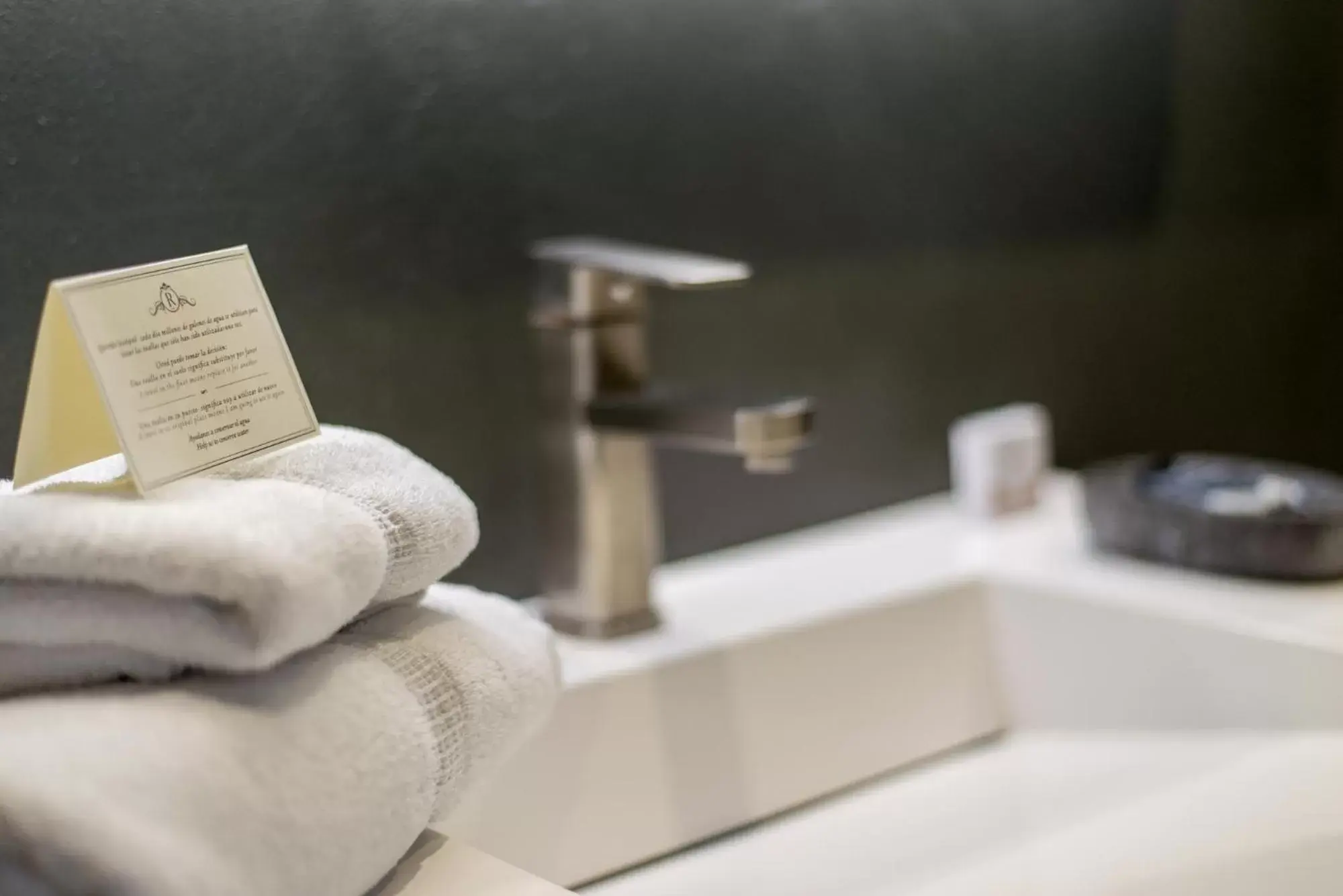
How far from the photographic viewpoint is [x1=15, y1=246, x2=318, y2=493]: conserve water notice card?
0.46 metres

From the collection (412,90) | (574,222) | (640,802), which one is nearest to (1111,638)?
(640,802)

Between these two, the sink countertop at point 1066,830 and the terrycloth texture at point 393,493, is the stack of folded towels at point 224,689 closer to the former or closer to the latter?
the terrycloth texture at point 393,493

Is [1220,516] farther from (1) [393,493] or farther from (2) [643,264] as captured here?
(1) [393,493]

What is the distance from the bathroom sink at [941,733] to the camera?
635mm

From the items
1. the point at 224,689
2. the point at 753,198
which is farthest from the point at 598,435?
the point at 224,689

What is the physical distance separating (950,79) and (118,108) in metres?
0.65

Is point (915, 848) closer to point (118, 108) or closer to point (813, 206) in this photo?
point (813, 206)

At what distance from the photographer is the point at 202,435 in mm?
483

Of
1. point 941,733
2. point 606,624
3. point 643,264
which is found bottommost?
point 941,733

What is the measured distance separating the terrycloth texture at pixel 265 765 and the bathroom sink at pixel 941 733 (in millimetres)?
185

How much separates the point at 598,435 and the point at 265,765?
40cm

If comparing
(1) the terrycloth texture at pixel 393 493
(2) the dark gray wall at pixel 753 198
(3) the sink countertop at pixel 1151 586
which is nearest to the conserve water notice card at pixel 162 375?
(1) the terrycloth texture at pixel 393 493

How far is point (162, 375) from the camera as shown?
1.56ft

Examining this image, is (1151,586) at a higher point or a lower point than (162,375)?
lower
